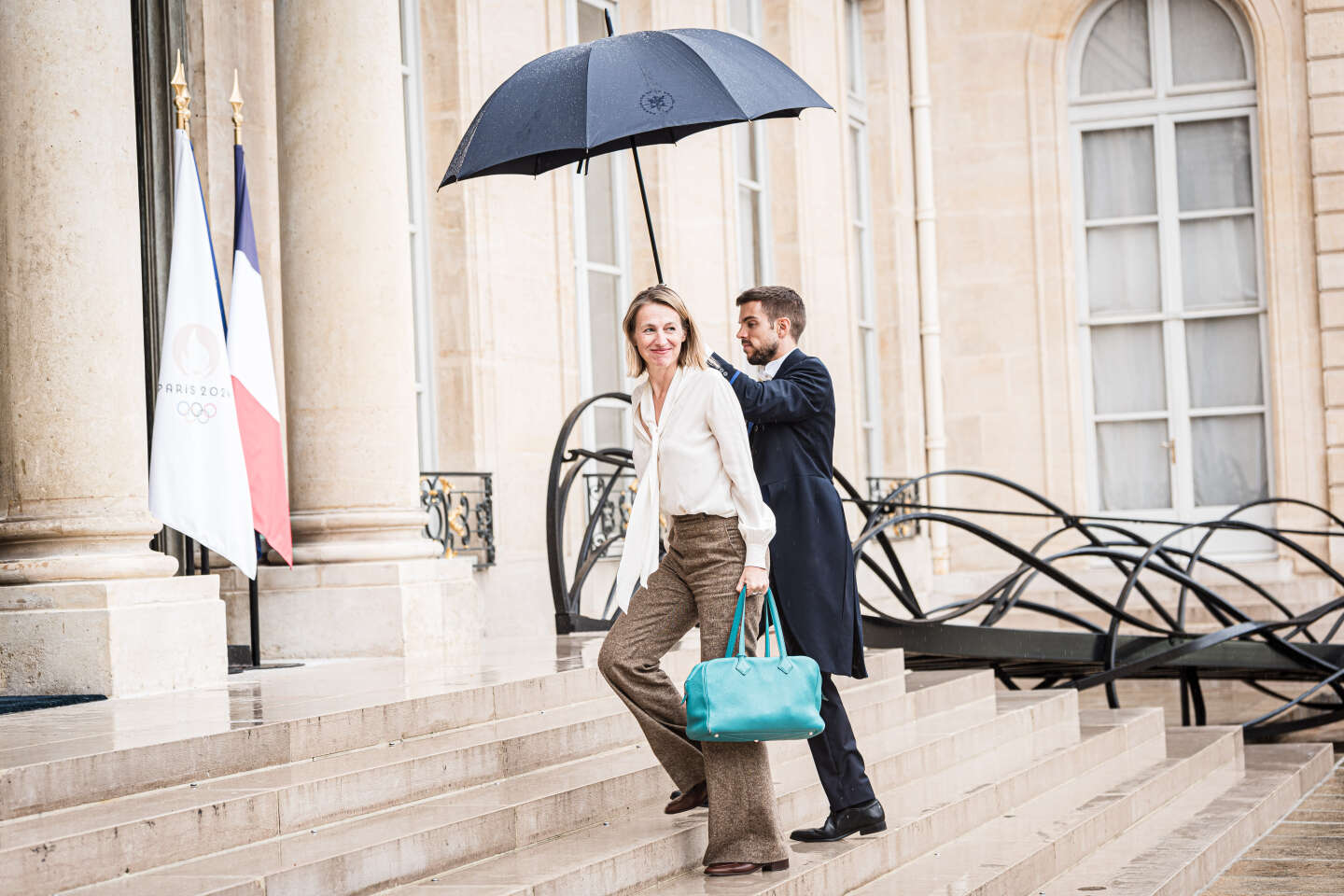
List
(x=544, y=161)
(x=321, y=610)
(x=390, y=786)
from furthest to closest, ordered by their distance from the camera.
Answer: (x=321, y=610)
(x=544, y=161)
(x=390, y=786)

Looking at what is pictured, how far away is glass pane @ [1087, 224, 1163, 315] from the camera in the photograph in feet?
50.1

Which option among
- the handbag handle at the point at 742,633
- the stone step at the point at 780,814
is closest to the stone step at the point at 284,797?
the stone step at the point at 780,814

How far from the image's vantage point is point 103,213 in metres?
5.95

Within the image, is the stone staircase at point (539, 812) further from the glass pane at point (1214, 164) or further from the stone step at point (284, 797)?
the glass pane at point (1214, 164)

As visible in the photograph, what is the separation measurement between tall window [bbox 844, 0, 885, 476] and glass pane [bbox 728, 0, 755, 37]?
177 cm

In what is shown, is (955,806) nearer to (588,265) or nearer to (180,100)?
(180,100)

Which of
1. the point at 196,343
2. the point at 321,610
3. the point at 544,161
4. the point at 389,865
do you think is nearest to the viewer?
the point at 389,865

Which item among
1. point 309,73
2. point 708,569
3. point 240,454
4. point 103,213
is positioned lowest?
point 708,569

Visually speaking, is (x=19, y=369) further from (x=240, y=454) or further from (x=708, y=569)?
(x=708, y=569)

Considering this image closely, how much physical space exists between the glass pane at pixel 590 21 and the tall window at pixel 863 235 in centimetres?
417

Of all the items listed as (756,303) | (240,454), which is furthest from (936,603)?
(756,303)

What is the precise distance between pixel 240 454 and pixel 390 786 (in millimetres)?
2134

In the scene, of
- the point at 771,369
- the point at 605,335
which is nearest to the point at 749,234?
the point at 605,335

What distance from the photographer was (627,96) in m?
4.65
